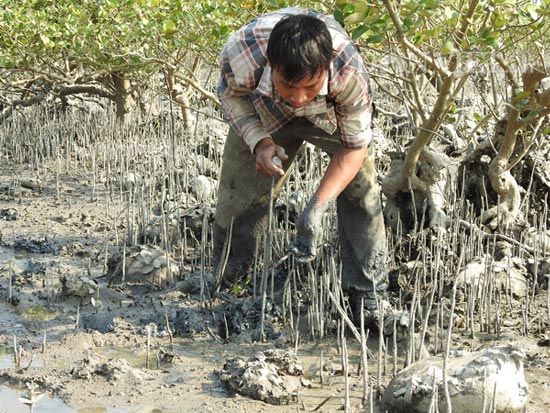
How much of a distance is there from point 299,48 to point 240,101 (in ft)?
2.88

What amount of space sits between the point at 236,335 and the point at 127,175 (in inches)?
132

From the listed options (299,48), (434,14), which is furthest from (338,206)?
(299,48)

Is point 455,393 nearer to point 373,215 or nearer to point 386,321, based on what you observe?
point 386,321

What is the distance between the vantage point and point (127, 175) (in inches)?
297

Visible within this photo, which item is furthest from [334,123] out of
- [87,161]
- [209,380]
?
[87,161]

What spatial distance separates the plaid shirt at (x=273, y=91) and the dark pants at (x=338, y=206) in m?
0.26

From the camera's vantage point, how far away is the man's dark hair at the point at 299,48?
3314mm

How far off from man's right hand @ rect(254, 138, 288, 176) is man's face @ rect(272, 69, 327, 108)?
1.58 feet

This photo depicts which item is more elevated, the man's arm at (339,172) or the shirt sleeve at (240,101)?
the shirt sleeve at (240,101)

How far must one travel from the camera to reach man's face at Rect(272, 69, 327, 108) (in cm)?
339

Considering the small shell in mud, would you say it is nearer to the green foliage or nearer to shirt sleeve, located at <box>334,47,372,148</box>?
shirt sleeve, located at <box>334,47,372,148</box>

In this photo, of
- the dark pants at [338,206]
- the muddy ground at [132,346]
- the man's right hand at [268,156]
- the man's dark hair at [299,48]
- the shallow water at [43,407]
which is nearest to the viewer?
the man's dark hair at [299,48]

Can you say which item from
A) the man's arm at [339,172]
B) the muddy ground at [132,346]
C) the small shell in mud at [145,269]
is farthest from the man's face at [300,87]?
the small shell in mud at [145,269]

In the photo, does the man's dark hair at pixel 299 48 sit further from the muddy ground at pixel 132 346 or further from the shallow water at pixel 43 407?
the shallow water at pixel 43 407
